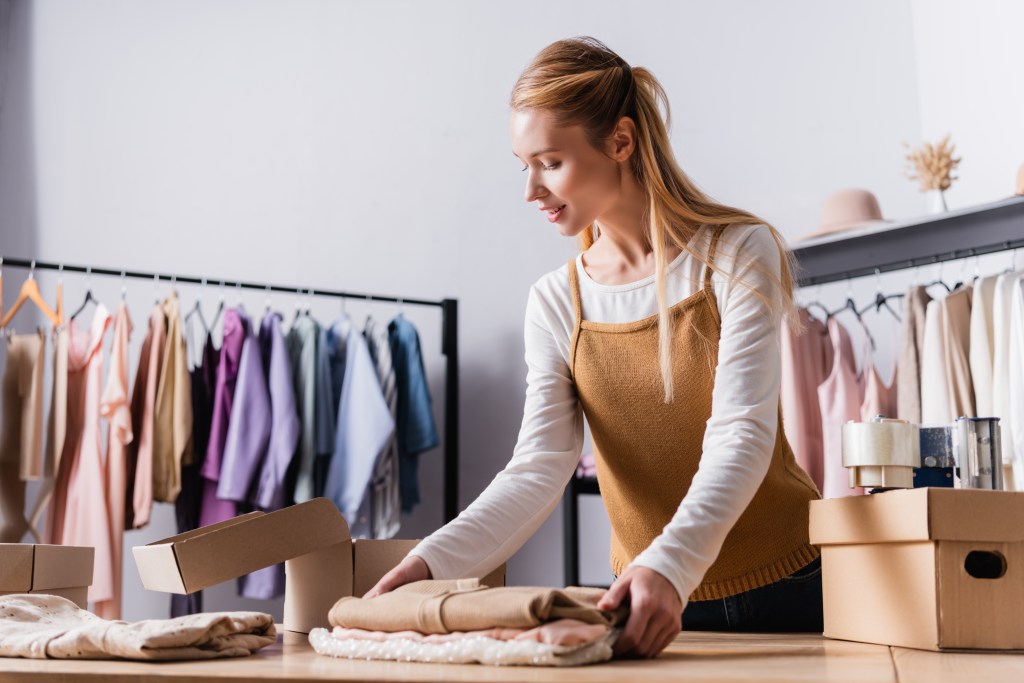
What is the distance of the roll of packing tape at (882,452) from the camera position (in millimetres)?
1039

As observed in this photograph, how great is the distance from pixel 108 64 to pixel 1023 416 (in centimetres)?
308

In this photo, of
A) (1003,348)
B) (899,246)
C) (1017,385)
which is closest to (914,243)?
(899,246)

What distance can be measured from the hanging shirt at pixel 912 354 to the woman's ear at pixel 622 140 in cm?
176

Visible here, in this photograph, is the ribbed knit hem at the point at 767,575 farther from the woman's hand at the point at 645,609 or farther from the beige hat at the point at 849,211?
the beige hat at the point at 849,211

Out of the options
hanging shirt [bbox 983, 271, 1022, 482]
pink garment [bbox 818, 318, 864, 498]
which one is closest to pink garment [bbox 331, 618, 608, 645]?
hanging shirt [bbox 983, 271, 1022, 482]

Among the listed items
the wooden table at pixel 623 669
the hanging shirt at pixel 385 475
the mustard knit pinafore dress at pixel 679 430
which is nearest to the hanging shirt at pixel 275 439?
the hanging shirt at pixel 385 475

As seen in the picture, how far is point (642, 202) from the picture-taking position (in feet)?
4.25

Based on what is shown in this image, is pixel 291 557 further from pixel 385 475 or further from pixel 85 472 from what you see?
pixel 385 475

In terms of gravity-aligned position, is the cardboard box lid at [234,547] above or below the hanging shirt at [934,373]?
below

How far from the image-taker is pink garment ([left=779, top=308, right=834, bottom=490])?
291cm

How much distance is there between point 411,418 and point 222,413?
1.83ft

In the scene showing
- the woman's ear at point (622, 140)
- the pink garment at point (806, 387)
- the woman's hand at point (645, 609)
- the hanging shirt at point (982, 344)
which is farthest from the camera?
the pink garment at point (806, 387)

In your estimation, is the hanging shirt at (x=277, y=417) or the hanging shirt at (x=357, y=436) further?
the hanging shirt at (x=357, y=436)

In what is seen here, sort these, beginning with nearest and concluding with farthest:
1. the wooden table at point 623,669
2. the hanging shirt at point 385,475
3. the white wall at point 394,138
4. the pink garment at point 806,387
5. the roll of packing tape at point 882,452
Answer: the wooden table at point 623,669 → the roll of packing tape at point 882,452 → the pink garment at point 806,387 → the hanging shirt at point 385,475 → the white wall at point 394,138
